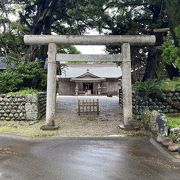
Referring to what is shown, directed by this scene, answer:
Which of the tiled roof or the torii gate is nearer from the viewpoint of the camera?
the torii gate

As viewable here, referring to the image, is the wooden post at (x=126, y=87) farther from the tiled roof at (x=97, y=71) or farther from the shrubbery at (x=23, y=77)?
the tiled roof at (x=97, y=71)

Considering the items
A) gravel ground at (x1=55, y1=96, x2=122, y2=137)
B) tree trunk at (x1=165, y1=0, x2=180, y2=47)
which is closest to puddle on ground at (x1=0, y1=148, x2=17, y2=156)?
gravel ground at (x1=55, y1=96, x2=122, y2=137)

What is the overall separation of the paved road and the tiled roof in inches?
1224

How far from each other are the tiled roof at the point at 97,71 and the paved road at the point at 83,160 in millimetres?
31078

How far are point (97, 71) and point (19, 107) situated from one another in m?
30.0

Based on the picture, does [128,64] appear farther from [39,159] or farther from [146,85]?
[39,159]

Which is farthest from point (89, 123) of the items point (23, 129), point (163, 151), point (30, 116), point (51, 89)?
point (163, 151)

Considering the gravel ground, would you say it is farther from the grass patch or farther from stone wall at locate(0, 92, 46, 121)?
stone wall at locate(0, 92, 46, 121)

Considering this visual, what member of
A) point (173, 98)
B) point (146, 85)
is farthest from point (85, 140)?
point (173, 98)

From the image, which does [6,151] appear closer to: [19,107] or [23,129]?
[23,129]

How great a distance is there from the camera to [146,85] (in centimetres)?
1457

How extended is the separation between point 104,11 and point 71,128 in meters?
7.93

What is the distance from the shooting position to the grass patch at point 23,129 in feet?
38.5

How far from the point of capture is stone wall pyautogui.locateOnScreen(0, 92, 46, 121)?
14508 millimetres
